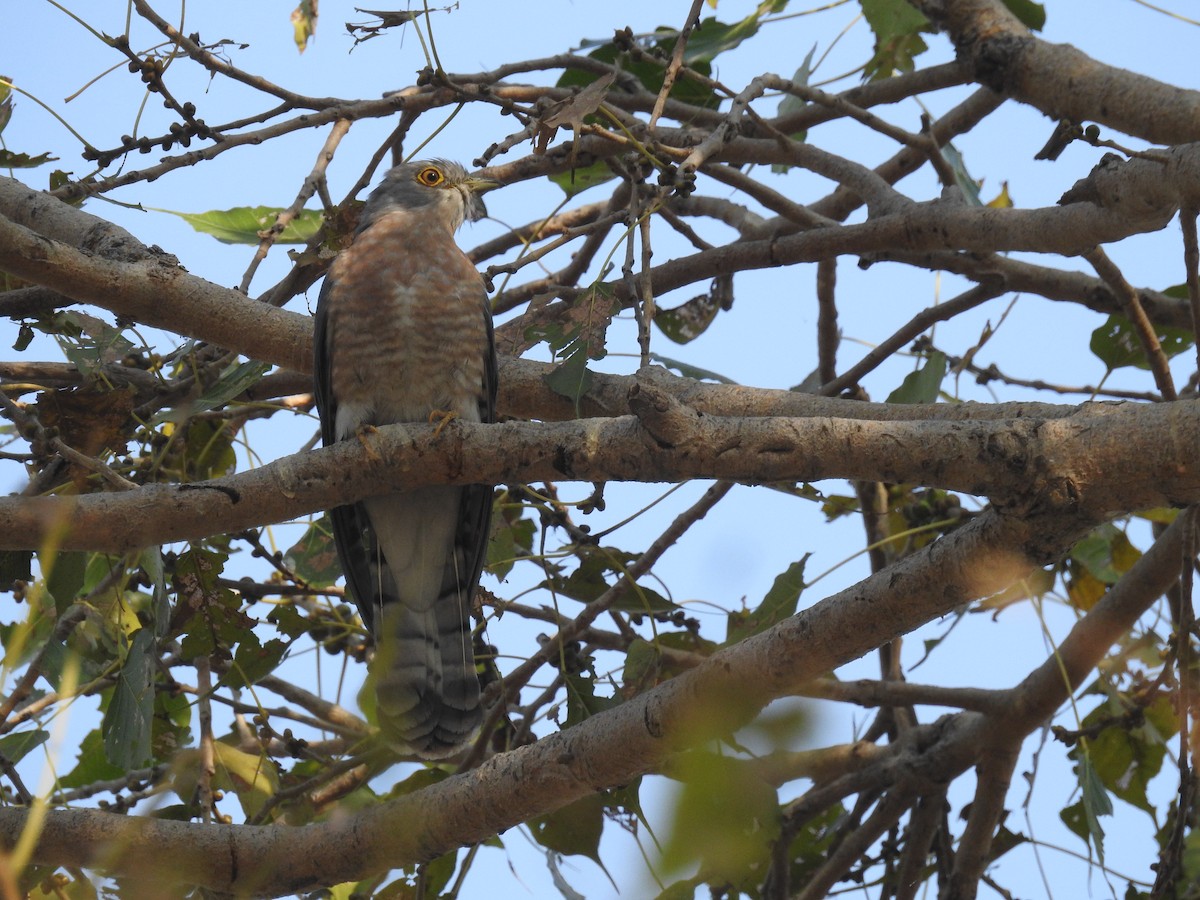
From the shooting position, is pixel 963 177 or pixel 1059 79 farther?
pixel 963 177

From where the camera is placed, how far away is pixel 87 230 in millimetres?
3342

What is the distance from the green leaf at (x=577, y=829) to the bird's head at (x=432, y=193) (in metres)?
2.47

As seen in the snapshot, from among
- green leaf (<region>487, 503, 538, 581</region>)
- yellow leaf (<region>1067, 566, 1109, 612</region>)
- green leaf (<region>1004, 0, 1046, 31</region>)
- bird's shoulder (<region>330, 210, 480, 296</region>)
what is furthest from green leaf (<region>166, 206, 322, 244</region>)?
yellow leaf (<region>1067, 566, 1109, 612</region>)

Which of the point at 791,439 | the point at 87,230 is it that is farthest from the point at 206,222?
the point at 791,439

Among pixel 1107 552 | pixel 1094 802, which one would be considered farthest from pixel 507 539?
pixel 1107 552

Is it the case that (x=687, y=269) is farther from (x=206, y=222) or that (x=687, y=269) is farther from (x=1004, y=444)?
(x=1004, y=444)

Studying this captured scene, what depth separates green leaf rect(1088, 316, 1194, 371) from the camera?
426 cm

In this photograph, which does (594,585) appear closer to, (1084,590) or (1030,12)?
(1084,590)

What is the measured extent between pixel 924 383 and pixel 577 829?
5.63 feet

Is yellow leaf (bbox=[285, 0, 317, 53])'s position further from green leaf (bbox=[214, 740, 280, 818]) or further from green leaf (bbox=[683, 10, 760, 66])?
green leaf (bbox=[214, 740, 280, 818])

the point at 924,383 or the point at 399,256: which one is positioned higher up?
the point at 399,256

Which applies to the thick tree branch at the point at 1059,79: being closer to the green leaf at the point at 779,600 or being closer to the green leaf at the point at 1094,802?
the green leaf at the point at 779,600

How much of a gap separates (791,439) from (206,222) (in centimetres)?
273

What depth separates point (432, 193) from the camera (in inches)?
198
